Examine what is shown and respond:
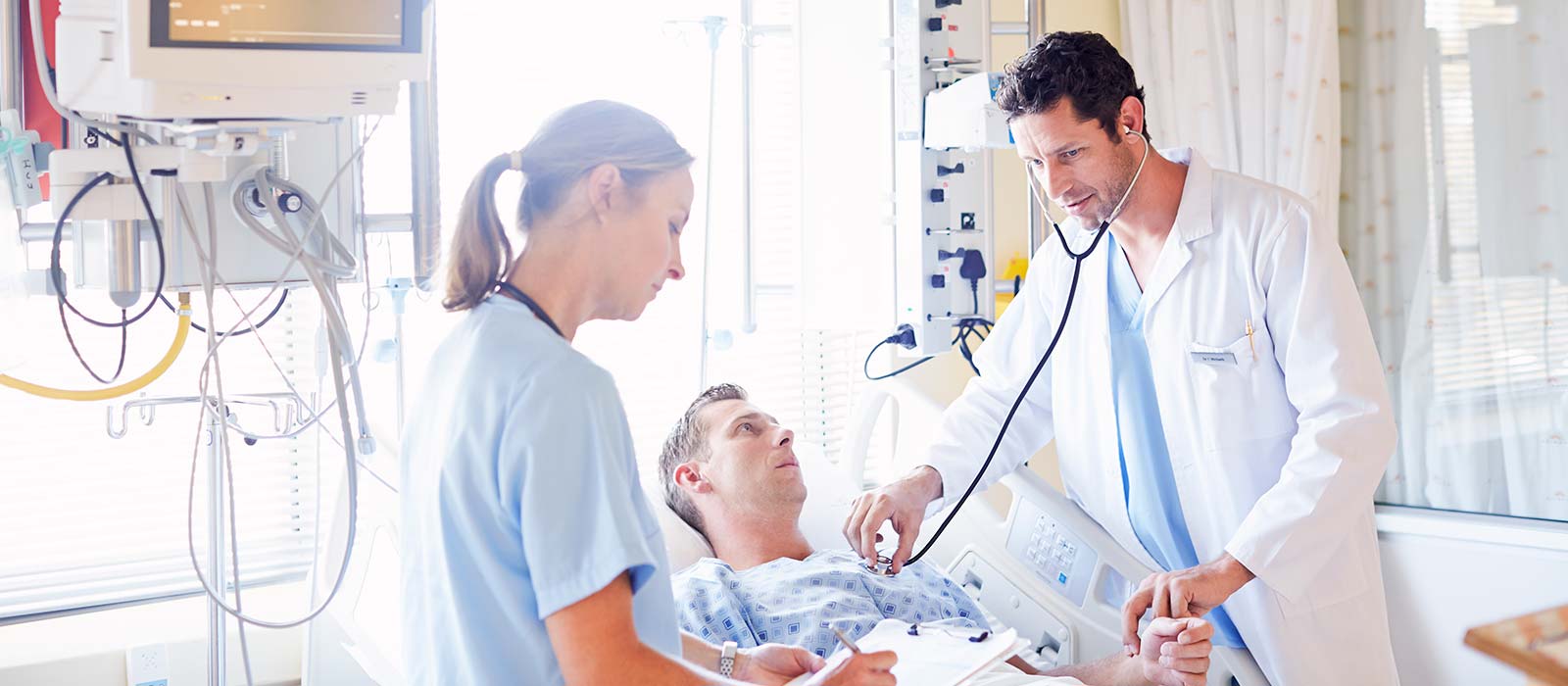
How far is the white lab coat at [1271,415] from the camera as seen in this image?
172 cm

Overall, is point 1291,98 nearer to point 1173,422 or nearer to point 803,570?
point 1173,422

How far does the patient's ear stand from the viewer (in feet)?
7.86

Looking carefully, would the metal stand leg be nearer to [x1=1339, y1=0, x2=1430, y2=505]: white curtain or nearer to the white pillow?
the white pillow

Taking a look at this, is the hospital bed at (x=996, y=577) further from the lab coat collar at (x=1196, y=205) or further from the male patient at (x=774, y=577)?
the lab coat collar at (x=1196, y=205)

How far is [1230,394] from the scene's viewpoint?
1.84 meters

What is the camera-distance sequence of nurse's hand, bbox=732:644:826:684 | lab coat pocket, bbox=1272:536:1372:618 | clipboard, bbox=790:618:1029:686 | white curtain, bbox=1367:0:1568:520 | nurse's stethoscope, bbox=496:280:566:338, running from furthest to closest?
white curtain, bbox=1367:0:1568:520 < lab coat pocket, bbox=1272:536:1372:618 < clipboard, bbox=790:618:1029:686 < nurse's hand, bbox=732:644:826:684 < nurse's stethoscope, bbox=496:280:566:338

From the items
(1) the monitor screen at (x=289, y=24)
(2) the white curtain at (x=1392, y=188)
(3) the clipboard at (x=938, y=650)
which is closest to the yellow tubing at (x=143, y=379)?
(1) the monitor screen at (x=289, y=24)

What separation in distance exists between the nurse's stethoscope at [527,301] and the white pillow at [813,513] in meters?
1.31

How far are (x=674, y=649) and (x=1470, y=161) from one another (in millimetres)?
2578

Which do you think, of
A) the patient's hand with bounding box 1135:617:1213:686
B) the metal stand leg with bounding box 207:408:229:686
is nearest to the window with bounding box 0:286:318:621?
the metal stand leg with bounding box 207:408:229:686

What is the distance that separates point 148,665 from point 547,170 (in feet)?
6.31

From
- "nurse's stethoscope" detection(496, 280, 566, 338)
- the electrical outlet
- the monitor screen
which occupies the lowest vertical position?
the electrical outlet

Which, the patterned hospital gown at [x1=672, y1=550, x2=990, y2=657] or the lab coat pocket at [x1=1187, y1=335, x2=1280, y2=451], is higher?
the lab coat pocket at [x1=1187, y1=335, x2=1280, y2=451]

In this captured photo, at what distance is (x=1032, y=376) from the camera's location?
202 centimetres
